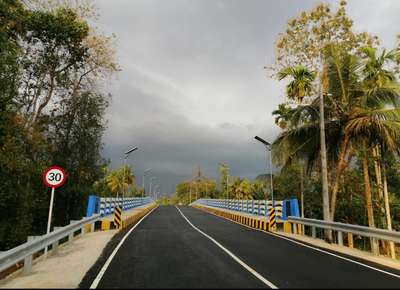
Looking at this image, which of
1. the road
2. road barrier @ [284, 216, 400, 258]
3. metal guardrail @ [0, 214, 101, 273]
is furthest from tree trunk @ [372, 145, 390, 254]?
metal guardrail @ [0, 214, 101, 273]

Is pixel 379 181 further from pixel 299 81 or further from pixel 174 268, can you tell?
pixel 174 268

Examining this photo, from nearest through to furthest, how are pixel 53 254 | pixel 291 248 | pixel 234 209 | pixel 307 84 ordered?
pixel 53 254, pixel 291 248, pixel 307 84, pixel 234 209

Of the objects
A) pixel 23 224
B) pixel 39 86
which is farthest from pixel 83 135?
pixel 23 224

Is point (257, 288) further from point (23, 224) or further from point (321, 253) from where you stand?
point (23, 224)

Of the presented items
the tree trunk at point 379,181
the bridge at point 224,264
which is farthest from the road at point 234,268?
the tree trunk at point 379,181

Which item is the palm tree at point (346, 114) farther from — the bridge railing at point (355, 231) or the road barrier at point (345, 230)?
the bridge railing at point (355, 231)

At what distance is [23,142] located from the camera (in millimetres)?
22047

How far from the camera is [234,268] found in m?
9.12

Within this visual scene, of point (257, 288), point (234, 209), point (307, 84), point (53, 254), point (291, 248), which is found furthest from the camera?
point (234, 209)

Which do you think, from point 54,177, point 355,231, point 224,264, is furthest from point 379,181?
point 54,177

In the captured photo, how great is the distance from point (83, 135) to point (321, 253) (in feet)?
69.1

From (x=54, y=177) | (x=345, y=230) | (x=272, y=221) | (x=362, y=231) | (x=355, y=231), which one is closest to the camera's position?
(x=54, y=177)

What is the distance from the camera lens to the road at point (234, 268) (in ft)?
25.0

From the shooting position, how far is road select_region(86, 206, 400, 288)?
763cm
